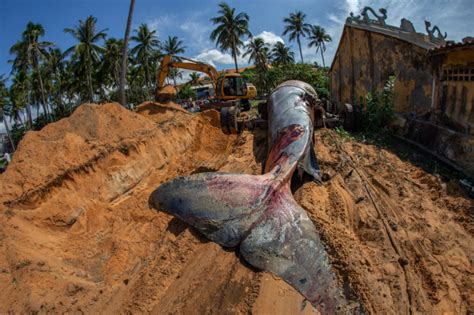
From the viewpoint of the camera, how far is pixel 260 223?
3.62m

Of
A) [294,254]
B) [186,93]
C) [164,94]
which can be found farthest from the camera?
[186,93]

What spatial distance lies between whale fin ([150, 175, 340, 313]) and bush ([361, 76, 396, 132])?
293 inches

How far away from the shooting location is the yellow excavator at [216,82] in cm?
1591

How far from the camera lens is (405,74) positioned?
10.1m

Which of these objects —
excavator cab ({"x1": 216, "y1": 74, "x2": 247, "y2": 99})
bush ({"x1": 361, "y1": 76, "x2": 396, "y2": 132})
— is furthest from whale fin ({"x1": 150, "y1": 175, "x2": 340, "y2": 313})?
excavator cab ({"x1": 216, "y1": 74, "x2": 247, "y2": 99})

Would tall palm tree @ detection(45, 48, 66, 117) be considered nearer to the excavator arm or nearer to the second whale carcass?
the excavator arm

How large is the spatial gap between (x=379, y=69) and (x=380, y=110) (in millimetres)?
Result: 2160

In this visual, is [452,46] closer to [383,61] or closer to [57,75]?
[383,61]

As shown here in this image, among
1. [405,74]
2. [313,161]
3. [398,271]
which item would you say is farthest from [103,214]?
[405,74]

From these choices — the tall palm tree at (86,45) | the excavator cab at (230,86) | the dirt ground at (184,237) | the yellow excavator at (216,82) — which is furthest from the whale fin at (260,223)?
the tall palm tree at (86,45)

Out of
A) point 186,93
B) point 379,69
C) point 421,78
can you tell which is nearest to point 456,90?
point 421,78

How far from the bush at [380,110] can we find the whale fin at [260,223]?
7.45 m

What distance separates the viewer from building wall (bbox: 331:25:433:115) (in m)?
9.39

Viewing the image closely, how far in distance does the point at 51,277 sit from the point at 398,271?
4466mm
